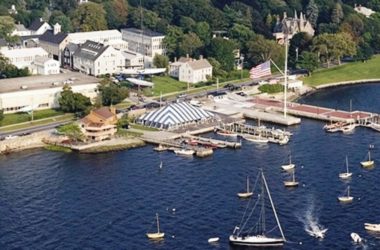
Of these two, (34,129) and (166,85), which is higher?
(166,85)

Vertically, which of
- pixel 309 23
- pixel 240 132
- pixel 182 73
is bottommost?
pixel 240 132

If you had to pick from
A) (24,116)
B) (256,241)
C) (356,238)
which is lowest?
(256,241)

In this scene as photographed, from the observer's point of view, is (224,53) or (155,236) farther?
(224,53)

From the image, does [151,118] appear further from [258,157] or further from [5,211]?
[5,211]

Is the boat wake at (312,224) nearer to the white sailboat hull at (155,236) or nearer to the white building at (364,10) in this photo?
the white sailboat hull at (155,236)

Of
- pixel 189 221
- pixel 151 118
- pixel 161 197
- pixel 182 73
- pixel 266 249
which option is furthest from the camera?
pixel 182 73

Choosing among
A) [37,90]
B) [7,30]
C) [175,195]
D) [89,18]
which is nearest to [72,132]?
[37,90]

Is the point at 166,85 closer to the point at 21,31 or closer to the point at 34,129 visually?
the point at 34,129

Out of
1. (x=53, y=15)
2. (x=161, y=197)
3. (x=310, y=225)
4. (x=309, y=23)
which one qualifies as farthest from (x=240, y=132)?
(x=53, y=15)
